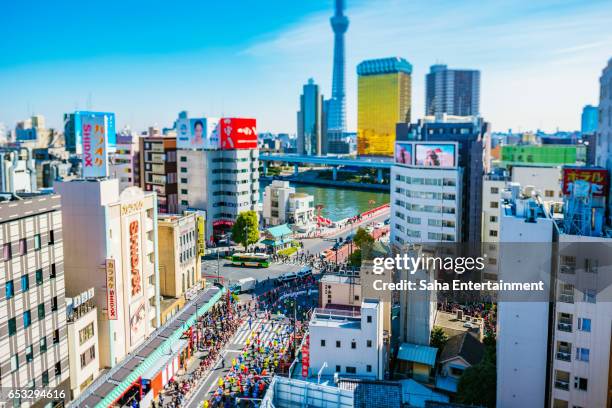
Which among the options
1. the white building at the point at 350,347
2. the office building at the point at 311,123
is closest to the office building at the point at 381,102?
the office building at the point at 311,123

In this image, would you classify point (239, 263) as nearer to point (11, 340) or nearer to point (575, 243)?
point (11, 340)

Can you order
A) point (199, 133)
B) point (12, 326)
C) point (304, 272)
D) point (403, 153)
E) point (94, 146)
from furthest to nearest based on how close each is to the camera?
point (199, 133) < point (403, 153) < point (304, 272) < point (94, 146) < point (12, 326)

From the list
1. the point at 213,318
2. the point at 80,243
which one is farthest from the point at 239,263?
the point at 80,243

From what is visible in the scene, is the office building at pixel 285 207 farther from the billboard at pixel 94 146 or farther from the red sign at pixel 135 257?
the billboard at pixel 94 146

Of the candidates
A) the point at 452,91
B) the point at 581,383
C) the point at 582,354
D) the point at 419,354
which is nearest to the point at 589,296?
the point at 582,354

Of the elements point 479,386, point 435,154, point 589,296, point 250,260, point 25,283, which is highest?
point 435,154

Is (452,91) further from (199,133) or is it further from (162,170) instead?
(162,170)
